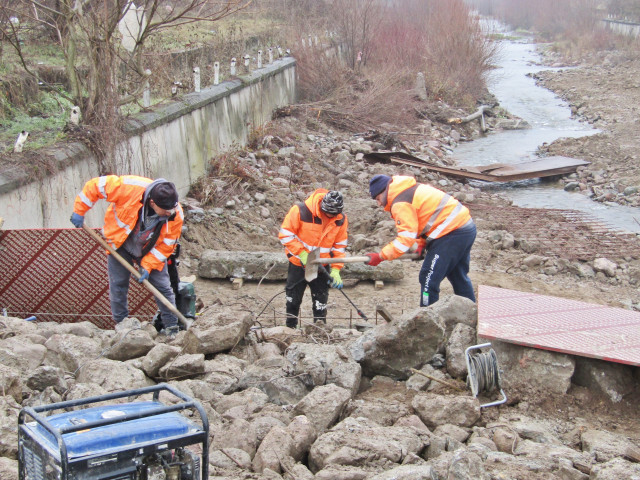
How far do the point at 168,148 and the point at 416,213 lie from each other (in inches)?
213

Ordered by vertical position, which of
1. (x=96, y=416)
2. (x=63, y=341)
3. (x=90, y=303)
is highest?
(x=96, y=416)

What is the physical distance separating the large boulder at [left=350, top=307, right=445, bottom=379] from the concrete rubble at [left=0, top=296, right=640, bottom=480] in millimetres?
10

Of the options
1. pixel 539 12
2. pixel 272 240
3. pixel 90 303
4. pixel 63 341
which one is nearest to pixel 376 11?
pixel 272 240

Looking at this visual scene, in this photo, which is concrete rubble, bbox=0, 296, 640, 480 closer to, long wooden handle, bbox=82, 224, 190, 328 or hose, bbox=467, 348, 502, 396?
hose, bbox=467, 348, 502, 396

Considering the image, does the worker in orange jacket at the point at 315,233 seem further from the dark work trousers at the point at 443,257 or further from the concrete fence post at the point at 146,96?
the concrete fence post at the point at 146,96

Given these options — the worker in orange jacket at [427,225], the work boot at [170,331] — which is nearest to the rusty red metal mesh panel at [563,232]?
the worker in orange jacket at [427,225]

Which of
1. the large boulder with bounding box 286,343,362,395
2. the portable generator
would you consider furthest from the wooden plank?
the portable generator

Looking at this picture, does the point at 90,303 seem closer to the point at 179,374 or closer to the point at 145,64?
the point at 179,374

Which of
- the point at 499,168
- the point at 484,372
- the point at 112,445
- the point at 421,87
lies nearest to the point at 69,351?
the point at 112,445

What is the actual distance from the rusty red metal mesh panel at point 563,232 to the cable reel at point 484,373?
5763 millimetres

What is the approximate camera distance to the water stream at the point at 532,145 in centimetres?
1320

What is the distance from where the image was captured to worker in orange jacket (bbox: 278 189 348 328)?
6.29 meters

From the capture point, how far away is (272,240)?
10172 millimetres

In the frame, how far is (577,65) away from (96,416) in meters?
43.8
